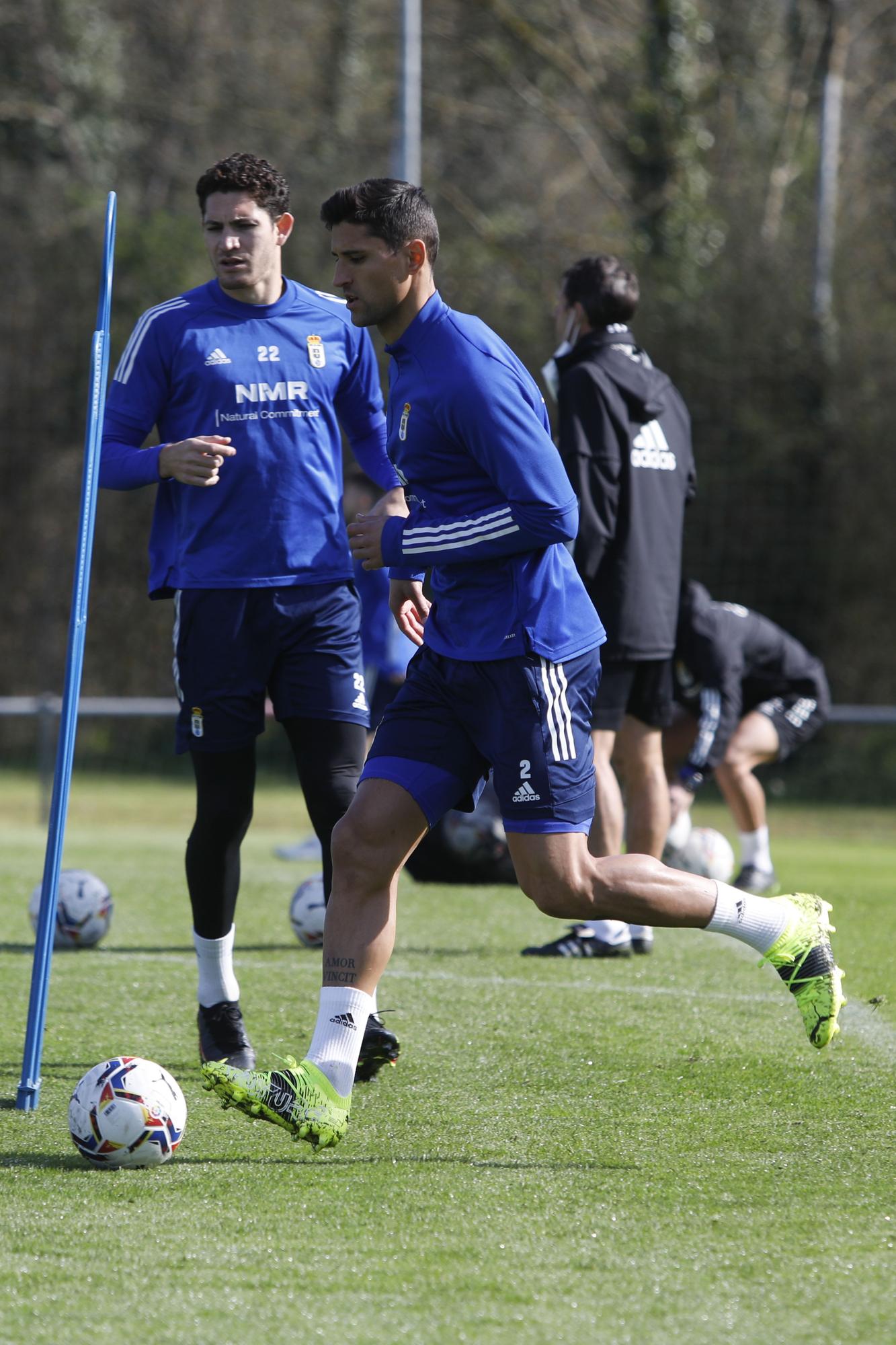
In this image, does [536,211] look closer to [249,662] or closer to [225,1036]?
[249,662]

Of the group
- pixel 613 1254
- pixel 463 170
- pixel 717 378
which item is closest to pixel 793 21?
pixel 463 170

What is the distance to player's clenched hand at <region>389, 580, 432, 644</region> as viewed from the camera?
433 centimetres

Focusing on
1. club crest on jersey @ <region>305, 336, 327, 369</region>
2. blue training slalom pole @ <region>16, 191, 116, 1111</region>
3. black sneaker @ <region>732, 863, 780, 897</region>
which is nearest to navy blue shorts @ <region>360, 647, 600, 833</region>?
blue training slalom pole @ <region>16, 191, 116, 1111</region>

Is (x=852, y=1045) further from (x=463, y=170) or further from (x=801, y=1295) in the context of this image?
(x=463, y=170)

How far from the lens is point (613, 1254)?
3.07 meters

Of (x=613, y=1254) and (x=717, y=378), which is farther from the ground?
(x=717, y=378)

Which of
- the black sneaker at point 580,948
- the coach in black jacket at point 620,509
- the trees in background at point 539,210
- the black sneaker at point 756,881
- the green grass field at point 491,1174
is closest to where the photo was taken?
the green grass field at point 491,1174

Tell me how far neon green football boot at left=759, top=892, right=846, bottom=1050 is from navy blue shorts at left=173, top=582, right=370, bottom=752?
138 centimetres

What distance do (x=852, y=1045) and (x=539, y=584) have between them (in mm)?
1976

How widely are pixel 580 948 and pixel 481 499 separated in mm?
3136

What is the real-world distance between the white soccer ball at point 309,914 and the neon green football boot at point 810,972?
111 inches

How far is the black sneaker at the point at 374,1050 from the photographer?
4.45 m

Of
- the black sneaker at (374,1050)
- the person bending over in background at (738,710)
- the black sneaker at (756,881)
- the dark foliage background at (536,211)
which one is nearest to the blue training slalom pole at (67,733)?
the black sneaker at (374,1050)

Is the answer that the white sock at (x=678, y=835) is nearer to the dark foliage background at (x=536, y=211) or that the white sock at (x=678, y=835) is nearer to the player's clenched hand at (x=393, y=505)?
the player's clenched hand at (x=393, y=505)
